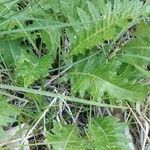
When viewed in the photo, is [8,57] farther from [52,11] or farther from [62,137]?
[62,137]

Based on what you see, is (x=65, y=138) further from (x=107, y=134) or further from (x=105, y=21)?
(x=105, y=21)

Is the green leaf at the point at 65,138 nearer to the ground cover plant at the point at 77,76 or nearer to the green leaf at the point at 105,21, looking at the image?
the ground cover plant at the point at 77,76

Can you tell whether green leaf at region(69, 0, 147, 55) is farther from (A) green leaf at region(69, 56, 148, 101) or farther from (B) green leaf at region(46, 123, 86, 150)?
(B) green leaf at region(46, 123, 86, 150)

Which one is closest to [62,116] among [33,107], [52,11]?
[33,107]

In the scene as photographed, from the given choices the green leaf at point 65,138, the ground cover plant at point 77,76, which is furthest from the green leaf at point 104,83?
the green leaf at point 65,138

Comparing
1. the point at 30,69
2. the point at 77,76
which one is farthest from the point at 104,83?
the point at 30,69

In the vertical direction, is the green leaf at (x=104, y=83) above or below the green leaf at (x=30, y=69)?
below
